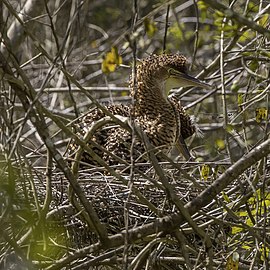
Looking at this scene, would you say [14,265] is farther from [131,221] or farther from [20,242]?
[131,221]

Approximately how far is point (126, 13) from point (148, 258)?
16.6 feet

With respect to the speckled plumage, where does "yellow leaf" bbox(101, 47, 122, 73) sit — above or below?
above

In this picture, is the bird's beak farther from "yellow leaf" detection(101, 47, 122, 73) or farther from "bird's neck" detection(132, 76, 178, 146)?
"yellow leaf" detection(101, 47, 122, 73)

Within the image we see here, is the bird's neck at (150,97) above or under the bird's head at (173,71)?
under

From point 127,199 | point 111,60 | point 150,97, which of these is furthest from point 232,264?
point 150,97

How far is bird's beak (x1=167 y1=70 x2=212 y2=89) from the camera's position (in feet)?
18.6

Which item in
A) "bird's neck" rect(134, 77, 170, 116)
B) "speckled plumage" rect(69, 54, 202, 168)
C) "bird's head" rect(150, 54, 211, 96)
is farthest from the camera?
"bird's head" rect(150, 54, 211, 96)

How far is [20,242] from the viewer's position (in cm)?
385

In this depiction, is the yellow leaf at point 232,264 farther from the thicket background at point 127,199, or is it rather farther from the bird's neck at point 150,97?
the bird's neck at point 150,97

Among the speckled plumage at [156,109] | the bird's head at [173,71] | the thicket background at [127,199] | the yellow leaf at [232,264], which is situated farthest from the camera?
the bird's head at [173,71]

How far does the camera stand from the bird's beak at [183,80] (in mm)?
5676

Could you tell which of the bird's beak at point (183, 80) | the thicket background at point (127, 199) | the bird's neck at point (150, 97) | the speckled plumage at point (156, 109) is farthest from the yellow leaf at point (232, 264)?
the bird's beak at point (183, 80)

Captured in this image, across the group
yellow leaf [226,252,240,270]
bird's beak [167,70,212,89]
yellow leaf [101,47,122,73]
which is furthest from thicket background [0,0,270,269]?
bird's beak [167,70,212,89]

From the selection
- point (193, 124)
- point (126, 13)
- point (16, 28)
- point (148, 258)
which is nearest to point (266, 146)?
point (148, 258)
